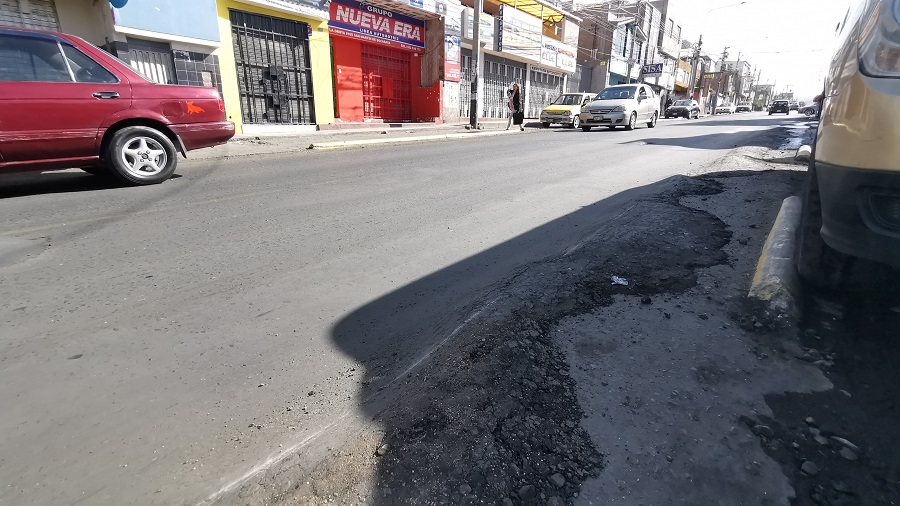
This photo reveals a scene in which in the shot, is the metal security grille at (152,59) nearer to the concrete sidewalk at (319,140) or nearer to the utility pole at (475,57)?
the concrete sidewalk at (319,140)

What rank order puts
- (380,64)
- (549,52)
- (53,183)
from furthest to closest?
(549,52), (380,64), (53,183)

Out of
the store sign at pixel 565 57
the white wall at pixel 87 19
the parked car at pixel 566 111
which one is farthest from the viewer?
the store sign at pixel 565 57

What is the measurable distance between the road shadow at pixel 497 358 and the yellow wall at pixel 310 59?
1182 centimetres

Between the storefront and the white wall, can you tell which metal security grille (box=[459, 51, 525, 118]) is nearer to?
the storefront

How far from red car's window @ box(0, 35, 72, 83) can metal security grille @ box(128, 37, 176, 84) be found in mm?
6295

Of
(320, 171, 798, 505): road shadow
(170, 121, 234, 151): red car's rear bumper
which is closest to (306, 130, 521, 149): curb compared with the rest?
(170, 121, 234, 151): red car's rear bumper

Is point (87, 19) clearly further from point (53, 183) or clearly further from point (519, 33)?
point (519, 33)

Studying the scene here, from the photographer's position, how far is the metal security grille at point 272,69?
43.3ft

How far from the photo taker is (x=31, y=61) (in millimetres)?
5098

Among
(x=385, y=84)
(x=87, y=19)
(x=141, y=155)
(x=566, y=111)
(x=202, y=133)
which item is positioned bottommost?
(x=141, y=155)

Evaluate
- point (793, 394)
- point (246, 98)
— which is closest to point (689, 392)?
point (793, 394)

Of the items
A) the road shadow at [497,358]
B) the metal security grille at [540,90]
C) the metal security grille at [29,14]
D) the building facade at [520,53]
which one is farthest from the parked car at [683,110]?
the metal security grille at [29,14]

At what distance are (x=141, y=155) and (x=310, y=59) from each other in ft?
33.9

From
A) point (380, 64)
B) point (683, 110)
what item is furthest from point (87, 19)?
point (683, 110)
